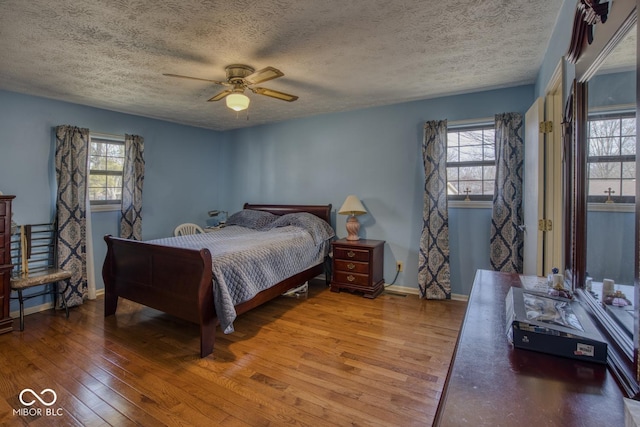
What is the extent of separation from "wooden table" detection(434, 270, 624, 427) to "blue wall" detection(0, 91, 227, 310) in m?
4.40

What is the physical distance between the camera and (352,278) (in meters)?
3.88

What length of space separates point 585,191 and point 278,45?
2.09m

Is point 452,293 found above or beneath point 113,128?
beneath

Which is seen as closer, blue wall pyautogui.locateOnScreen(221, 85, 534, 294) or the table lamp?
blue wall pyautogui.locateOnScreen(221, 85, 534, 294)

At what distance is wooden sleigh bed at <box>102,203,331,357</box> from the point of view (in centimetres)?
246

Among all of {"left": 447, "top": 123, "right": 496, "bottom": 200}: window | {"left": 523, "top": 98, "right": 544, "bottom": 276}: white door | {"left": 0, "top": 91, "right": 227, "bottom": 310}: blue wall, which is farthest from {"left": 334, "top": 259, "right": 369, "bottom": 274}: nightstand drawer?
{"left": 0, "top": 91, "right": 227, "bottom": 310}: blue wall

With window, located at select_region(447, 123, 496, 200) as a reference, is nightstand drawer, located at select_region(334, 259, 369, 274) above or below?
below

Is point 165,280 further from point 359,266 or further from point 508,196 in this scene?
point 508,196

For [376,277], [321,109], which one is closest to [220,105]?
[321,109]

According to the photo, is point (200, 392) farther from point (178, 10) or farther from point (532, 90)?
point (532, 90)

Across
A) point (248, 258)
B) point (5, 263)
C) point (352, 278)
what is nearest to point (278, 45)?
point (248, 258)

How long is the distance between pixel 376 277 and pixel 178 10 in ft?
10.7

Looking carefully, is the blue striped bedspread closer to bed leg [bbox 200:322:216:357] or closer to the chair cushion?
bed leg [bbox 200:322:216:357]

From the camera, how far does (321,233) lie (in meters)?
4.11
